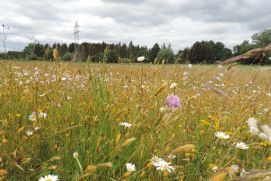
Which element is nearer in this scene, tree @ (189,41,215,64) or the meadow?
the meadow

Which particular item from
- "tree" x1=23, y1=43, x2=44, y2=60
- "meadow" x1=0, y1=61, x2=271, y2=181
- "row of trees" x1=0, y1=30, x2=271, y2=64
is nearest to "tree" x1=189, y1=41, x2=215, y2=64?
"row of trees" x1=0, y1=30, x2=271, y2=64

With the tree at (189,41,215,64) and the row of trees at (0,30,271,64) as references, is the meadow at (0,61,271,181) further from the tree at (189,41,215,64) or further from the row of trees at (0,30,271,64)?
the tree at (189,41,215,64)

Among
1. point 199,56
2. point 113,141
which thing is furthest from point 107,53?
point 199,56

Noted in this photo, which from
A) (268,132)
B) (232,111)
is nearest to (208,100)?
(232,111)

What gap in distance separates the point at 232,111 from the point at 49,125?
65.2 inches

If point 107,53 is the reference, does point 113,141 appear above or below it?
below

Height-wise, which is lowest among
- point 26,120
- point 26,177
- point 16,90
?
point 26,177

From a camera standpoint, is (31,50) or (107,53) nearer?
(107,53)

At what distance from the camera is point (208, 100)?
125 inches

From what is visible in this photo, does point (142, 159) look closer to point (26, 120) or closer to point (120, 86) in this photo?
point (26, 120)

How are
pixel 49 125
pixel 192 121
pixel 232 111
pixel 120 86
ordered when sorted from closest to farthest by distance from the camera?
pixel 49 125 < pixel 192 121 < pixel 232 111 < pixel 120 86

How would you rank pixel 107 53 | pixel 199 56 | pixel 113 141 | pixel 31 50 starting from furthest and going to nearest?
pixel 199 56, pixel 31 50, pixel 107 53, pixel 113 141

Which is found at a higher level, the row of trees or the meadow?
the row of trees

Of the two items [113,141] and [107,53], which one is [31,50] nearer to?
[107,53]
